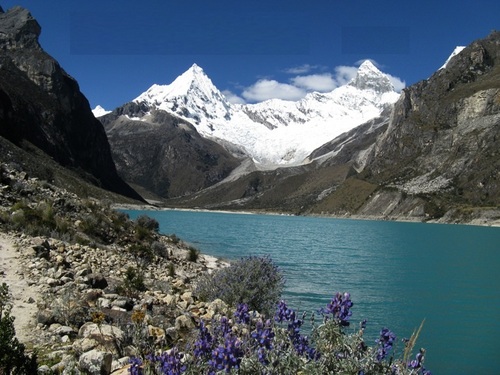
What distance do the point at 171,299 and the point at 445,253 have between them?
51065mm

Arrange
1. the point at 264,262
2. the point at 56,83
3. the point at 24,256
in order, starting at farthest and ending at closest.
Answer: the point at 56,83 → the point at 264,262 → the point at 24,256

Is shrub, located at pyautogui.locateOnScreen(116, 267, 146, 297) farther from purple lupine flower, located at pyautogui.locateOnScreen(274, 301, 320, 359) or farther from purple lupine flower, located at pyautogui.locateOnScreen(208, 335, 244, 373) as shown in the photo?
purple lupine flower, located at pyautogui.locateOnScreen(208, 335, 244, 373)

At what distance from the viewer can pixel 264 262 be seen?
58.3 feet

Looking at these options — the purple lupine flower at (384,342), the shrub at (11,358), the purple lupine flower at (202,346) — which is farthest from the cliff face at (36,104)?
the purple lupine flower at (384,342)

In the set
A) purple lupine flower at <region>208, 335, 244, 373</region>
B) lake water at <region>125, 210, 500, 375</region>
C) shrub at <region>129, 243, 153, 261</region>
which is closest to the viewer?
purple lupine flower at <region>208, 335, 244, 373</region>

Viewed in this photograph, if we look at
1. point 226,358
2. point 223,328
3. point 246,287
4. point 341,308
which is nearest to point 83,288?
point 246,287

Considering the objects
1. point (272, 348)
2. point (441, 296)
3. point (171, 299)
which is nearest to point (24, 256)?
point (171, 299)

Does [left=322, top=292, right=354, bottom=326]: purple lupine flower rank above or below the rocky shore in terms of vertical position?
above

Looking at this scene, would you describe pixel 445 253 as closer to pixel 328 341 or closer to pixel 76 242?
pixel 76 242

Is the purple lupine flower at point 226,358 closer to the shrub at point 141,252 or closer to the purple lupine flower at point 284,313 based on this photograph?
the purple lupine flower at point 284,313

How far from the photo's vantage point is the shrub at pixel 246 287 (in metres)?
15.2

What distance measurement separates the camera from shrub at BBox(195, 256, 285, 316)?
49.8ft

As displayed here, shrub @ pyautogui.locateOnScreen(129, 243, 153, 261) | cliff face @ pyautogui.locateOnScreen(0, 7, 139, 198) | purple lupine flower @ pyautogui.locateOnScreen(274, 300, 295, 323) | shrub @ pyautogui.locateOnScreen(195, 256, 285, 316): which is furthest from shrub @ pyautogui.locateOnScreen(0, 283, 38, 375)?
cliff face @ pyautogui.locateOnScreen(0, 7, 139, 198)

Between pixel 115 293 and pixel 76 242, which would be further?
pixel 76 242
